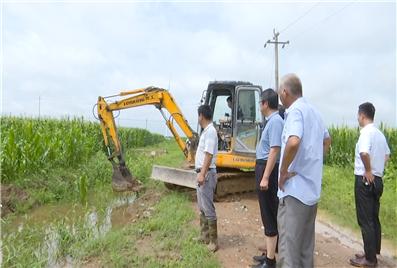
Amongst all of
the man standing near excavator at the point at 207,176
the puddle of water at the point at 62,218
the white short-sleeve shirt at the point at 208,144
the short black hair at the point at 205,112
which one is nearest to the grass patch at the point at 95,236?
the puddle of water at the point at 62,218

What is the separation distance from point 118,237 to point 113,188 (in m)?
3.81

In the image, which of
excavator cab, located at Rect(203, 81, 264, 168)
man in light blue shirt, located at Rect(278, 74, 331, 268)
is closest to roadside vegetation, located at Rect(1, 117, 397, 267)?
excavator cab, located at Rect(203, 81, 264, 168)

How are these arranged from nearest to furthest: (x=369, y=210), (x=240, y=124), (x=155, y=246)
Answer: (x=369, y=210) → (x=155, y=246) → (x=240, y=124)

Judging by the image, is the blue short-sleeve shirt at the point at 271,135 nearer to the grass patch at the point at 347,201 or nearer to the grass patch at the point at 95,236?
the grass patch at the point at 95,236

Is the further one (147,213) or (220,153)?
(220,153)

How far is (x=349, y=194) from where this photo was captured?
9.67m

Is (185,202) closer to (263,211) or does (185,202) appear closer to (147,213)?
(147,213)

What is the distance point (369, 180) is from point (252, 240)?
5.90ft

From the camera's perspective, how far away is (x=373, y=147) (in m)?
5.07

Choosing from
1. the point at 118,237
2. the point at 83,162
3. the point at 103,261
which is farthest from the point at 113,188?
the point at 103,261

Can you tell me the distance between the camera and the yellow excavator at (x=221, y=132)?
8594 millimetres

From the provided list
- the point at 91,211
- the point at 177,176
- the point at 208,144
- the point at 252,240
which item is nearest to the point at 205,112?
the point at 208,144

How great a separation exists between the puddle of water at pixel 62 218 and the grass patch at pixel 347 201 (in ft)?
13.8

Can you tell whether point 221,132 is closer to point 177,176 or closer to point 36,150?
point 177,176
